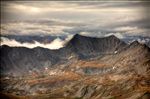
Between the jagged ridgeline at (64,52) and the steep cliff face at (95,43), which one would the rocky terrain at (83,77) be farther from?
the steep cliff face at (95,43)

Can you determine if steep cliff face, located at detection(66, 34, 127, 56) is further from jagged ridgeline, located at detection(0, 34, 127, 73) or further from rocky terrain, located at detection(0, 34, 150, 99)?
rocky terrain, located at detection(0, 34, 150, 99)

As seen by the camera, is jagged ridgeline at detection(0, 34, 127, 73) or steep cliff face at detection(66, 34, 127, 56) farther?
jagged ridgeline at detection(0, 34, 127, 73)

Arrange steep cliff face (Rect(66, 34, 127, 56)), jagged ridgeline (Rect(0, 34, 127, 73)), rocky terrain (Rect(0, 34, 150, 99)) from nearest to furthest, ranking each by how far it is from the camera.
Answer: steep cliff face (Rect(66, 34, 127, 56)) → jagged ridgeline (Rect(0, 34, 127, 73)) → rocky terrain (Rect(0, 34, 150, 99))

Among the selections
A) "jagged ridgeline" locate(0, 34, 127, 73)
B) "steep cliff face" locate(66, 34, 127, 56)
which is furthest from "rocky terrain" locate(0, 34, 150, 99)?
"steep cliff face" locate(66, 34, 127, 56)

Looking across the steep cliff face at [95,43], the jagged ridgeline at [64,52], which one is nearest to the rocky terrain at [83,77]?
the jagged ridgeline at [64,52]

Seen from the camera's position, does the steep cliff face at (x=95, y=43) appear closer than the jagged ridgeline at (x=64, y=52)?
Yes

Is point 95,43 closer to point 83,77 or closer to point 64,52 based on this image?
→ point 64,52

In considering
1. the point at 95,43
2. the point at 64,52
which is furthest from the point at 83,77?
the point at 95,43

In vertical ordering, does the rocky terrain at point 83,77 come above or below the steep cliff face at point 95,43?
below

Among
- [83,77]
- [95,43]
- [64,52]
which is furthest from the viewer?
[83,77]

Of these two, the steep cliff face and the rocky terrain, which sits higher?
the steep cliff face

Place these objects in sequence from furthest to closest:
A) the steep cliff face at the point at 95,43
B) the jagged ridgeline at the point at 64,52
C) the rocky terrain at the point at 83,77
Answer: the rocky terrain at the point at 83,77, the jagged ridgeline at the point at 64,52, the steep cliff face at the point at 95,43

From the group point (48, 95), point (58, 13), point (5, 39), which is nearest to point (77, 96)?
point (48, 95)
